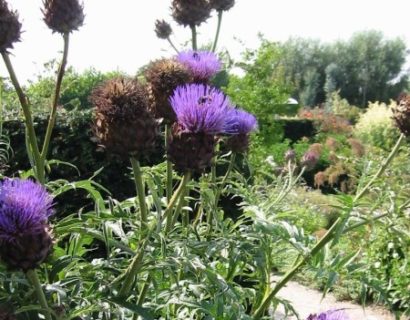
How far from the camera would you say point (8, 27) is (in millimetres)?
1506

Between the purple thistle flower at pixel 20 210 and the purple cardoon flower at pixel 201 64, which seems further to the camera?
the purple cardoon flower at pixel 201 64

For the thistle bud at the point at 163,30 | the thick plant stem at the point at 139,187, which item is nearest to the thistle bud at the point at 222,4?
the thistle bud at the point at 163,30

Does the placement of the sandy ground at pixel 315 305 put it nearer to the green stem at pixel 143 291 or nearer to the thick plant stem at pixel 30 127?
the green stem at pixel 143 291

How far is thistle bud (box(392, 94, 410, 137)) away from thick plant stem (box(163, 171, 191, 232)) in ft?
2.82

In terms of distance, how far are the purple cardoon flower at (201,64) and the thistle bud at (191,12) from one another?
473 mm

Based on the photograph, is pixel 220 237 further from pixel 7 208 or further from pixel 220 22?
pixel 220 22

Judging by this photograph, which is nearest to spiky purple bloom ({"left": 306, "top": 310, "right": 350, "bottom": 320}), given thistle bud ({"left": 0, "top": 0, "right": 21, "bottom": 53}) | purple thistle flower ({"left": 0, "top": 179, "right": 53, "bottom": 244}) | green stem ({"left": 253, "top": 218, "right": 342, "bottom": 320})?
green stem ({"left": 253, "top": 218, "right": 342, "bottom": 320})

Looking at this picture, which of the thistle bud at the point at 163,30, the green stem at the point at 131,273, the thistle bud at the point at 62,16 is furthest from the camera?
the thistle bud at the point at 163,30

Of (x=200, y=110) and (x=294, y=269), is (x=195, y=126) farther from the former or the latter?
(x=294, y=269)

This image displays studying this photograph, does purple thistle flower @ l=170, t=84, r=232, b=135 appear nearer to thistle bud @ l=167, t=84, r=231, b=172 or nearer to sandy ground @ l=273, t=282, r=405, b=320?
thistle bud @ l=167, t=84, r=231, b=172

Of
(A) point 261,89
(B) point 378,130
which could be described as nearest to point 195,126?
(A) point 261,89

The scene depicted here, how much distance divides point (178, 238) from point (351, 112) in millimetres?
21065

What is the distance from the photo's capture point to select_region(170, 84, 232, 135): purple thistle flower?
4.29 ft

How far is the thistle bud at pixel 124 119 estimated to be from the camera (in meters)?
1.26
